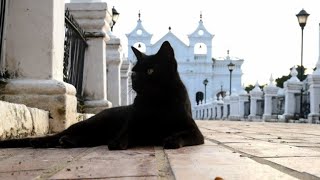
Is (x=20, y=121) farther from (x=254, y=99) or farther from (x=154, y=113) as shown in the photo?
(x=254, y=99)

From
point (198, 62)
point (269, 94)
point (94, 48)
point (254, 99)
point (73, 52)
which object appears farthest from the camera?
point (198, 62)

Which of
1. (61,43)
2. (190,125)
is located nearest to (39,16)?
(61,43)

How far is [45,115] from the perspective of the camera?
473 centimetres

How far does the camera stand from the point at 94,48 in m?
7.69

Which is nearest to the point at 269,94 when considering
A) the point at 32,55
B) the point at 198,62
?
the point at 32,55

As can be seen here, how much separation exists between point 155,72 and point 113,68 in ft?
23.3

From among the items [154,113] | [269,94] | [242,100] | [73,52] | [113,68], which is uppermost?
[73,52]

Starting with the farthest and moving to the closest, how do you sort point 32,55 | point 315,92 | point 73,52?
point 315,92
point 73,52
point 32,55

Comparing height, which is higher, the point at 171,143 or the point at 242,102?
the point at 171,143

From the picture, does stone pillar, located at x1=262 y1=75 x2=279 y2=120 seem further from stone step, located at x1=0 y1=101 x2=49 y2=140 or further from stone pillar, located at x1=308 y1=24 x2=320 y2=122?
stone step, located at x1=0 y1=101 x2=49 y2=140

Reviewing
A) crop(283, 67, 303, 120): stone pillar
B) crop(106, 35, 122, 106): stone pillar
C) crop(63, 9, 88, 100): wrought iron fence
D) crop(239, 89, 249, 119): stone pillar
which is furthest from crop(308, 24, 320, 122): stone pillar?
crop(63, 9, 88, 100): wrought iron fence

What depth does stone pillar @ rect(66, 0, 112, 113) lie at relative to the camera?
7309mm

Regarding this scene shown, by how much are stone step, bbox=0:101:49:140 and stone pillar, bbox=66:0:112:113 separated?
287 centimetres

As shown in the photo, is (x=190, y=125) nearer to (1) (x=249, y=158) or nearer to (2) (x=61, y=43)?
(1) (x=249, y=158)
